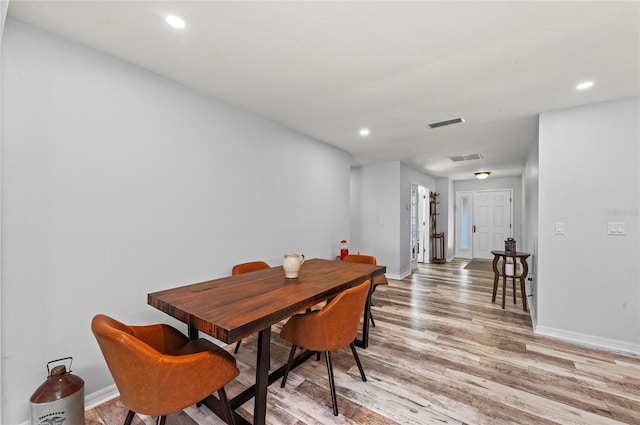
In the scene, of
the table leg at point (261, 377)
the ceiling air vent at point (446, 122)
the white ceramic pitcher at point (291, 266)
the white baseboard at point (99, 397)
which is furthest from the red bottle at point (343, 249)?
the white baseboard at point (99, 397)

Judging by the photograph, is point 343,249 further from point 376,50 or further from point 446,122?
point 376,50

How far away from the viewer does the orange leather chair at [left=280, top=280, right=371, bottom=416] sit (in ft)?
5.50

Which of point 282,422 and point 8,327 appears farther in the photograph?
point 282,422

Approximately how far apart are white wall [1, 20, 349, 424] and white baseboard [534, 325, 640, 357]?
3338 mm

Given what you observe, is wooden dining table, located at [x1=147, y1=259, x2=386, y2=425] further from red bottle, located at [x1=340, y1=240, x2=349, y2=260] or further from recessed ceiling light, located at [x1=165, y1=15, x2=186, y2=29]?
red bottle, located at [x1=340, y1=240, x2=349, y2=260]

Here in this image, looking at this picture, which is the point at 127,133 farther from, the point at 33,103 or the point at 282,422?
the point at 282,422

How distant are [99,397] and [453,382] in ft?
8.31

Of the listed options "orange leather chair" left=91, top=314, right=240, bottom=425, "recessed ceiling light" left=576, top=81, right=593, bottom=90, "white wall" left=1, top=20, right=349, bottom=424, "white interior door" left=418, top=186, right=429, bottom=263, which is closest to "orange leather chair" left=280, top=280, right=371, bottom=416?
"orange leather chair" left=91, top=314, right=240, bottom=425

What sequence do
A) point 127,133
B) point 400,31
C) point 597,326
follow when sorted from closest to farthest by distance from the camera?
1. point 400,31
2. point 127,133
3. point 597,326

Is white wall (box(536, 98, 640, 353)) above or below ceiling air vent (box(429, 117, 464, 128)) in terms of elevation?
below

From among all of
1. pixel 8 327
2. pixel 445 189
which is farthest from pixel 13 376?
pixel 445 189

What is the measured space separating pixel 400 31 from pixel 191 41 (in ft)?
4.38

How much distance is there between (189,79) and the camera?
224 cm

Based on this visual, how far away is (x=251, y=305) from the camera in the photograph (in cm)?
148
